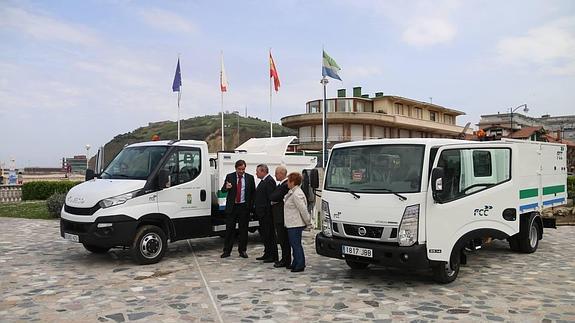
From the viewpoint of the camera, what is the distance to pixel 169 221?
29.8ft

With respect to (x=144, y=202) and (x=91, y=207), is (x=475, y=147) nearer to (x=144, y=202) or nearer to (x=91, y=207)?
(x=144, y=202)

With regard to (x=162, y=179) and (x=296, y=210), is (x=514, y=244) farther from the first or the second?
(x=162, y=179)

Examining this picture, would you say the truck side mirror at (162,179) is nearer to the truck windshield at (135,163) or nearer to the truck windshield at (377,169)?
the truck windshield at (135,163)

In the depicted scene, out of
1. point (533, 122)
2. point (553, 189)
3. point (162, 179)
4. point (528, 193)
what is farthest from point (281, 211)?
point (533, 122)

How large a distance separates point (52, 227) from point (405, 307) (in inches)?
474

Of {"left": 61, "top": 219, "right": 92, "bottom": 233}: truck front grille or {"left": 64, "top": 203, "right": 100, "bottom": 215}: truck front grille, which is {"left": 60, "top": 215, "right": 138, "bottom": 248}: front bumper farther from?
{"left": 64, "top": 203, "right": 100, "bottom": 215}: truck front grille

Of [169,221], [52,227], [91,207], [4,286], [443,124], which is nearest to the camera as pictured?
[4,286]

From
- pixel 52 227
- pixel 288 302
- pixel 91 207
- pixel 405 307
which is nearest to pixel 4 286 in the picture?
pixel 91 207

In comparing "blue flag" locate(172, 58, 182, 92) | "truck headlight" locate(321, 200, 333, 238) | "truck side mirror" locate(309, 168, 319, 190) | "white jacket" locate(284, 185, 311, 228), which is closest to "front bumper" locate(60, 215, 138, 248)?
"white jacket" locate(284, 185, 311, 228)

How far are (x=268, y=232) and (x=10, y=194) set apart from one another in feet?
71.5

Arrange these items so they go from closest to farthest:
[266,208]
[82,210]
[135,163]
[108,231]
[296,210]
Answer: [296,210]
[108,231]
[82,210]
[266,208]
[135,163]

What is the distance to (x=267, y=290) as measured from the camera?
697cm

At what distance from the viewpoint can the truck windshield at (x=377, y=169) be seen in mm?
6859

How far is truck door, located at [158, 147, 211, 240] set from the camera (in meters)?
9.10
